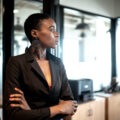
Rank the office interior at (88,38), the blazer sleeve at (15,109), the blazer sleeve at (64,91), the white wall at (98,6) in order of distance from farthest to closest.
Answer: the white wall at (98,6)
the office interior at (88,38)
the blazer sleeve at (64,91)
the blazer sleeve at (15,109)

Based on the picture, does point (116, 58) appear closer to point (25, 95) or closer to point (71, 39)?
point (71, 39)

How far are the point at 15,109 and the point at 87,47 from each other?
8.58ft

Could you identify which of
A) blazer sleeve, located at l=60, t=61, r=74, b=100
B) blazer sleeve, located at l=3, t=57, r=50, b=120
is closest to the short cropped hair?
blazer sleeve, located at l=3, t=57, r=50, b=120

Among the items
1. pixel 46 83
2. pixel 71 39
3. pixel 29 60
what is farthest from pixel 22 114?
pixel 71 39

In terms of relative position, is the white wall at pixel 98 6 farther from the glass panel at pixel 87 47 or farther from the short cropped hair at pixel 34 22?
the short cropped hair at pixel 34 22

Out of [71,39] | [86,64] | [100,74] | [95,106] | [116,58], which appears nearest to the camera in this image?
[95,106]

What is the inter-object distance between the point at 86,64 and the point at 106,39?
0.92m

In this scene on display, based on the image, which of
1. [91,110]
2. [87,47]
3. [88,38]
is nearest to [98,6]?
[88,38]

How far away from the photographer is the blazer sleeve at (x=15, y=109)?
90 cm

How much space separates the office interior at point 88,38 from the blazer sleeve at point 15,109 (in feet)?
4.40

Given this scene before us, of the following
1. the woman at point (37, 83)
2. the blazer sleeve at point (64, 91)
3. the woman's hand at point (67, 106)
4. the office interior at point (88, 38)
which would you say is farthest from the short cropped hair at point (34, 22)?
the office interior at point (88, 38)

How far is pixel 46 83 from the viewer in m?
1.00

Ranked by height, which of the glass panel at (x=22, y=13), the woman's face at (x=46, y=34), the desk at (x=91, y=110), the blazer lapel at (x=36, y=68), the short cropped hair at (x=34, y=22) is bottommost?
the desk at (x=91, y=110)

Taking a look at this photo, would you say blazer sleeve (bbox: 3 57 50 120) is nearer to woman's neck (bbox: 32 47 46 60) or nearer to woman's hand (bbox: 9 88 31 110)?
woman's hand (bbox: 9 88 31 110)
